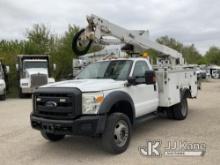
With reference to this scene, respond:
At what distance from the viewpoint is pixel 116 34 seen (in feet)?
27.3

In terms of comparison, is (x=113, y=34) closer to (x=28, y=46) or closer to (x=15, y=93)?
(x=15, y=93)

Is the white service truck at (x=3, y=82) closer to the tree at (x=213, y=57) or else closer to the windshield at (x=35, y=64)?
the windshield at (x=35, y=64)

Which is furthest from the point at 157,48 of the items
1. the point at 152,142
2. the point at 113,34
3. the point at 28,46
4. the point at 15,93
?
the point at 28,46

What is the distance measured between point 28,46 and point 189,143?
26.0 metres

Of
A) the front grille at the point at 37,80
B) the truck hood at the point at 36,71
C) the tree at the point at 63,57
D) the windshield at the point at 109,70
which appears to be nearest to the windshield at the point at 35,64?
the truck hood at the point at 36,71

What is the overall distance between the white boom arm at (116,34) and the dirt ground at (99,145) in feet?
7.95

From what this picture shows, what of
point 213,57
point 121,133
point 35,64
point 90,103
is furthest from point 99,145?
point 213,57

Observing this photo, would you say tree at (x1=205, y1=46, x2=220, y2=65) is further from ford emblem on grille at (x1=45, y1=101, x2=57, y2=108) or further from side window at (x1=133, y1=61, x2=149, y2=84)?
ford emblem on grille at (x1=45, y1=101, x2=57, y2=108)

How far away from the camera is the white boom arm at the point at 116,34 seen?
7.81 m

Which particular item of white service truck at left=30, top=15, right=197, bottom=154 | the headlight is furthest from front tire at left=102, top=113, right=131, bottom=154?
the headlight

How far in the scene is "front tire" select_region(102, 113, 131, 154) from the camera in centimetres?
597

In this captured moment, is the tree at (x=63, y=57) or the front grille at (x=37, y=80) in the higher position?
the tree at (x=63, y=57)

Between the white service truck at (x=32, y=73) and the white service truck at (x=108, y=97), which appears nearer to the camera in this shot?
Answer: the white service truck at (x=108, y=97)
